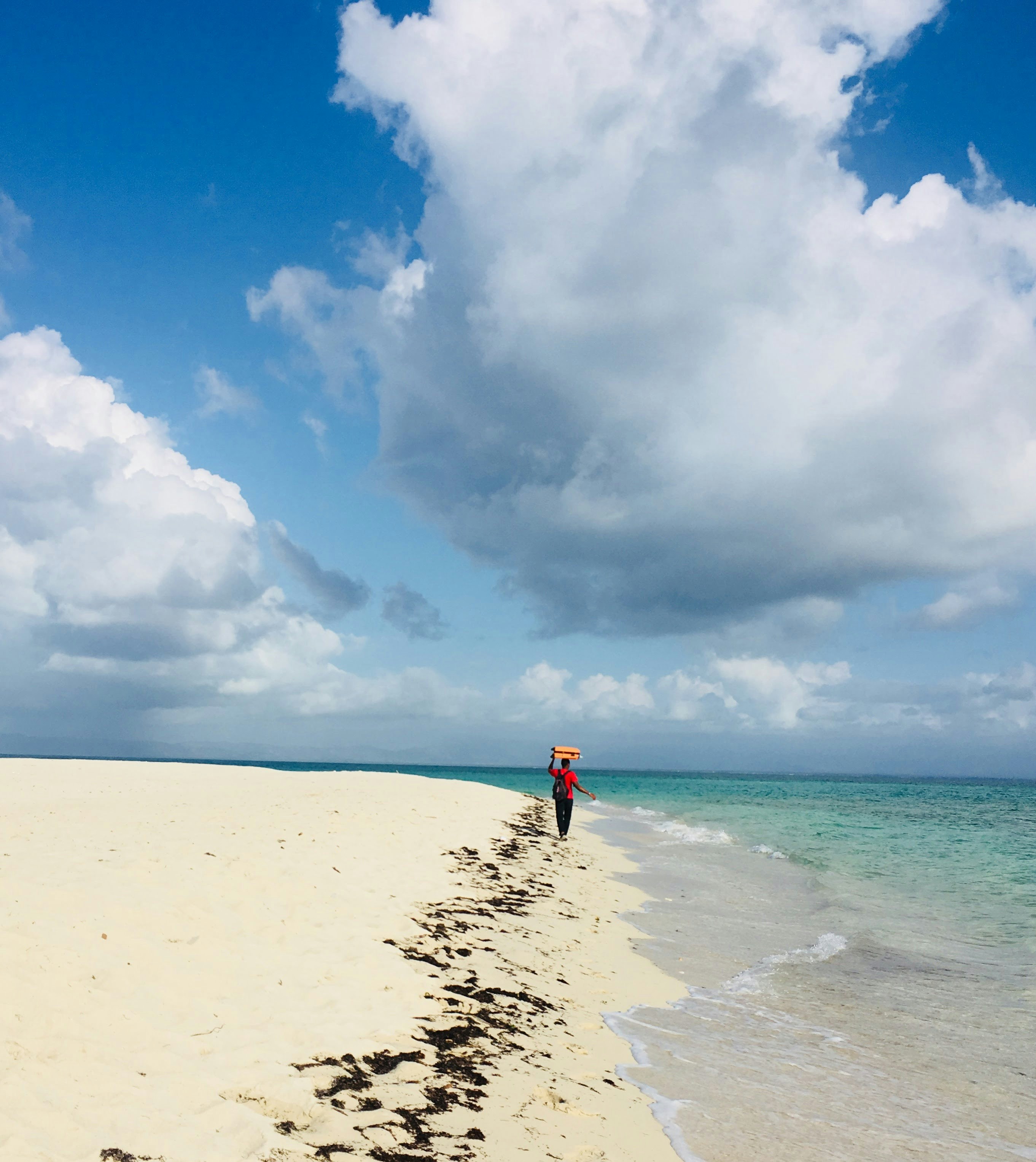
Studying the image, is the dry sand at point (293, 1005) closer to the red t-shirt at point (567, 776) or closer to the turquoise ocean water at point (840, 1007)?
the turquoise ocean water at point (840, 1007)

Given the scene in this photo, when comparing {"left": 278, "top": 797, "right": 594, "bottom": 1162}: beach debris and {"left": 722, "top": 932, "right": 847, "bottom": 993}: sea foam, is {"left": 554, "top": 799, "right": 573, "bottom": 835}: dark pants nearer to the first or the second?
{"left": 722, "top": 932, "right": 847, "bottom": 993}: sea foam

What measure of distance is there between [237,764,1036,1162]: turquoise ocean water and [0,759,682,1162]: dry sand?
33.0 inches

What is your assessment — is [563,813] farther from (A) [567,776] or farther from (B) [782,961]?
(B) [782,961]

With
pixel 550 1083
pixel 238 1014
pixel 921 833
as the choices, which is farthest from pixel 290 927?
pixel 921 833

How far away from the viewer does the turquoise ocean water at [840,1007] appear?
6.61 meters

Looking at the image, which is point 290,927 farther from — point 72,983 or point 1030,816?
point 1030,816

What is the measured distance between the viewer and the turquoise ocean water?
6.61 metres

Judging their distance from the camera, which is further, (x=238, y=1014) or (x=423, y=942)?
(x=423, y=942)

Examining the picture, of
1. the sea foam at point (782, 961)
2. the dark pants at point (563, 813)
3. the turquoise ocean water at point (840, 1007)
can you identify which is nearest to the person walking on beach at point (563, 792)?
the dark pants at point (563, 813)

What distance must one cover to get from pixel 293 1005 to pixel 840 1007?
7752 millimetres

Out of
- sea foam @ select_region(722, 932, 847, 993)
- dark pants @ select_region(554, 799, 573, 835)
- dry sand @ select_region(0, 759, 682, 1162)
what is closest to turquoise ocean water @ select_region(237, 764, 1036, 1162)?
sea foam @ select_region(722, 932, 847, 993)

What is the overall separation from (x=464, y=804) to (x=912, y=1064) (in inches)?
908

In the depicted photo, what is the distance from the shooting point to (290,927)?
9.47 metres

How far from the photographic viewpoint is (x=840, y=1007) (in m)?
10.2
